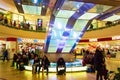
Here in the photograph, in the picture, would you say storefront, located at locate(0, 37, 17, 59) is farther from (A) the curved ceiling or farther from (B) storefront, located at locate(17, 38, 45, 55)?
(A) the curved ceiling

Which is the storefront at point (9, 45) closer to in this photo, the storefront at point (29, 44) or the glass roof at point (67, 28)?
the storefront at point (29, 44)

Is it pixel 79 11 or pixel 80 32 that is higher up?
pixel 79 11

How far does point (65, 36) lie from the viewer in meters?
14.6

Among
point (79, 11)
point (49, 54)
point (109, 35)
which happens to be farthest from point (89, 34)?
point (79, 11)

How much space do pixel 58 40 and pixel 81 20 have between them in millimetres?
2149

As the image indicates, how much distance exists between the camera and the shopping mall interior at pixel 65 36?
11.1 m

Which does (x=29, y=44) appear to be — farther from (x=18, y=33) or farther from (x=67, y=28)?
(x=67, y=28)

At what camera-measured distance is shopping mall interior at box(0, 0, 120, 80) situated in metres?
11.1

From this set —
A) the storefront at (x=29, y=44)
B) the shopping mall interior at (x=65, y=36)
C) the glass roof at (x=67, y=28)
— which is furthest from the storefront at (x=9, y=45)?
the glass roof at (x=67, y=28)

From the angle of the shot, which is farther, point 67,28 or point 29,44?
point 29,44

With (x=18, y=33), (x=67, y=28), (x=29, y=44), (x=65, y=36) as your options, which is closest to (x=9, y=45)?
(x=18, y=33)

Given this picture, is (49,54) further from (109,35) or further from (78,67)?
(109,35)

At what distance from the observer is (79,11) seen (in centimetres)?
1166

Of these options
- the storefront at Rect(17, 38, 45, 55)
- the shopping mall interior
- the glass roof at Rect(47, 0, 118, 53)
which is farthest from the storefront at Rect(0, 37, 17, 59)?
the glass roof at Rect(47, 0, 118, 53)
